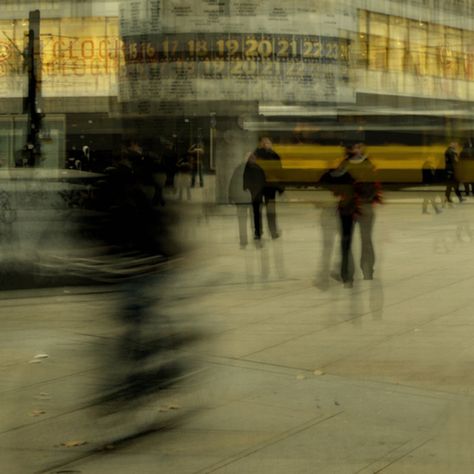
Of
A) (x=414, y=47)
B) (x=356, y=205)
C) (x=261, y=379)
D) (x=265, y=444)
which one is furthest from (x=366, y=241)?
(x=265, y=444)

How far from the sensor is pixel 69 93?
22.0 feet

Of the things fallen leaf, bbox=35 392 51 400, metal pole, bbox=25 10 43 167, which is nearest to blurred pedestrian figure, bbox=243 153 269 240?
metal pole, bbox=25 10 43 167

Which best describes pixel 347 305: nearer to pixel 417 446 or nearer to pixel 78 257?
pixel 78 257

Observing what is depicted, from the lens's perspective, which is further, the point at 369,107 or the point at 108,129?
the point at 369,107

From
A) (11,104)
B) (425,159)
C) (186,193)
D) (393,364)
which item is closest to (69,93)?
(11,104)

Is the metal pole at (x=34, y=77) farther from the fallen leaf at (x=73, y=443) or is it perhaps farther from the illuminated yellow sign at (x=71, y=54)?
the fallen leaf at (x=73, y=443)

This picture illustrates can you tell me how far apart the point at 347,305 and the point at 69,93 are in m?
4.56

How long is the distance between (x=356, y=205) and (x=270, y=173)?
3.32 metres

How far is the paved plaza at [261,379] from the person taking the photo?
5.31m

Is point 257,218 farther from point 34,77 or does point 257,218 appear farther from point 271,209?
point 34,77

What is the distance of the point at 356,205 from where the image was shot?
1271cm

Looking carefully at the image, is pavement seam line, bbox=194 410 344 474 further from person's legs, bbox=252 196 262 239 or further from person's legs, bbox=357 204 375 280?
person's legs, bbox=252 196 262 239

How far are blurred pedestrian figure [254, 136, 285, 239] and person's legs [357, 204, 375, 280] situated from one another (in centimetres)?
139

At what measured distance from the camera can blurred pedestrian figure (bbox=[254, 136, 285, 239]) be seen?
13.9m
